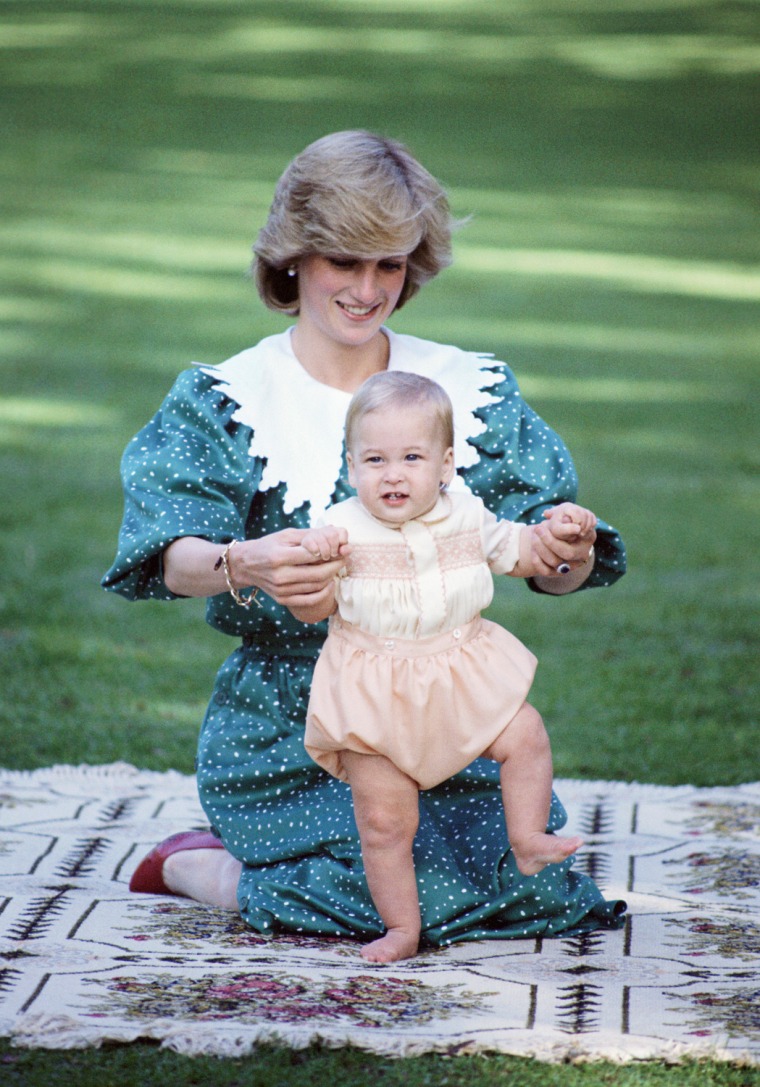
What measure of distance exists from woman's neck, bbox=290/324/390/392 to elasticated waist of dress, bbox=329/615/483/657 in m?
0.59

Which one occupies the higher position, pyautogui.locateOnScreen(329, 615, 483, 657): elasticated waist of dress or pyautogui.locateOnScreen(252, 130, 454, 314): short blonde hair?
pyautogui.locateOnScreen(252, 130, 454, 314): short blonde hair

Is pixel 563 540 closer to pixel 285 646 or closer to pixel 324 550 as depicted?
pixel 324 550

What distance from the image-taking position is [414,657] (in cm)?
269

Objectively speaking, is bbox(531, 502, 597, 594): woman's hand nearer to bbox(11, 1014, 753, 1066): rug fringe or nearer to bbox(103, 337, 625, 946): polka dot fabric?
bbox(103, 337, 625, 946): polka dot fabric

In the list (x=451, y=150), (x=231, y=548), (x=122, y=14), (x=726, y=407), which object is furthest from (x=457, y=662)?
(x=122, y=14)

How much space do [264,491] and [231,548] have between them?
1.26ft

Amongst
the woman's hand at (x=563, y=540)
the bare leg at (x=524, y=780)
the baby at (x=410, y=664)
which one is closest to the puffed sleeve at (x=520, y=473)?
the woman's hand at (x=563, y=540)

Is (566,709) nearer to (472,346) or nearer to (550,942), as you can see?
(550,942)

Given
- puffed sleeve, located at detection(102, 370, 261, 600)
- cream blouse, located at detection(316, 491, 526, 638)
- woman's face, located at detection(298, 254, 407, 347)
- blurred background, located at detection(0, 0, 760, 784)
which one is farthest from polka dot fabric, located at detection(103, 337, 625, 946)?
blurred background, located at detection(0, 0, 760, 784)

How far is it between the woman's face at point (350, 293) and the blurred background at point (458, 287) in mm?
297

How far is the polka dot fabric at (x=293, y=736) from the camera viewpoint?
287cm

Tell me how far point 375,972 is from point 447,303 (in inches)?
322

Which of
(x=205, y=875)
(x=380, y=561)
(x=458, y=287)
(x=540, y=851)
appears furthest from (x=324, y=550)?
(x=458, y=287)

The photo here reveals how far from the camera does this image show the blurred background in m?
Result: 4.98
